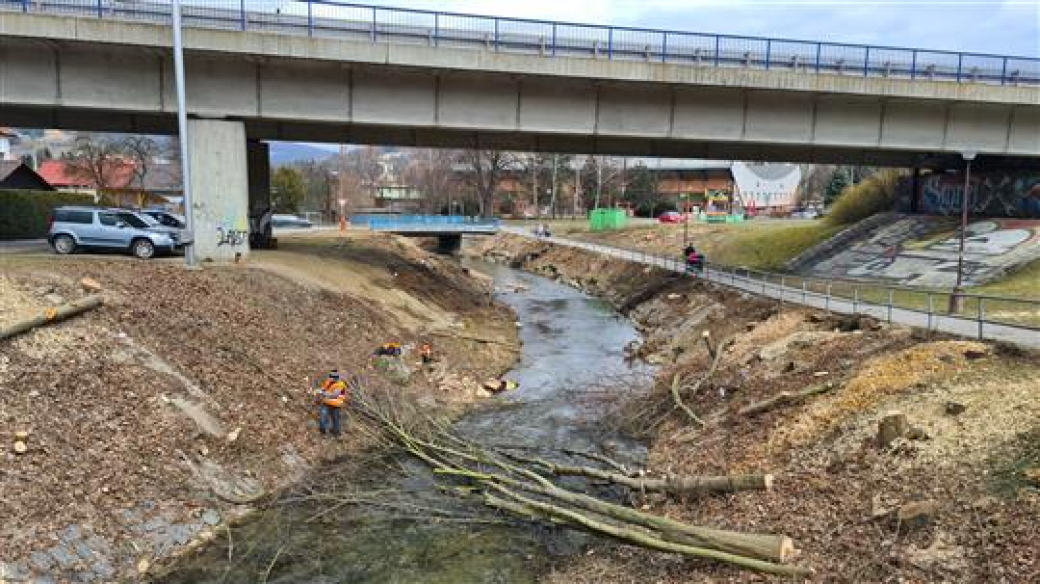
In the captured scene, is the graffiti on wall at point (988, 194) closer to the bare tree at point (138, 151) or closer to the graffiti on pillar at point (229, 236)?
the graffiti on pillar at point (229, 236)

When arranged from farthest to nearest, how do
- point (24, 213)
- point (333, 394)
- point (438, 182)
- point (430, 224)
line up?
point (438, 182), point (430, 224), point (24, 213), point (333, 394)

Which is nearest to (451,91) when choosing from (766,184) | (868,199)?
(868,199)

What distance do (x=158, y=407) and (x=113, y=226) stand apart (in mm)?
13256

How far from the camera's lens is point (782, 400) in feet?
52.5

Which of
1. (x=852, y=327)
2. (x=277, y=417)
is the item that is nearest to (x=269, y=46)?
(x=277, y=417)

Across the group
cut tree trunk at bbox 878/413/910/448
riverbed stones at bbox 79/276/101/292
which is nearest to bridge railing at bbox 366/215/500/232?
riverbed stones at bbox 79/276/101/292

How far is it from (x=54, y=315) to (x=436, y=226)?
159 feet

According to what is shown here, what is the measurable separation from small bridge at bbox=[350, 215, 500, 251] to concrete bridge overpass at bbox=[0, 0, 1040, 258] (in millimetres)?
28399

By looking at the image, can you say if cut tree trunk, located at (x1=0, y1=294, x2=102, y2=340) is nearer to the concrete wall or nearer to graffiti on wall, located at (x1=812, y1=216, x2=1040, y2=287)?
the concrete wall

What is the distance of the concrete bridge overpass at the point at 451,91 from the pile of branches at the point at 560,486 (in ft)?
39.0

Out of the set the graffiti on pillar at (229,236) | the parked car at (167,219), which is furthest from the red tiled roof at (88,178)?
the graffiti on pillar at (229,236)

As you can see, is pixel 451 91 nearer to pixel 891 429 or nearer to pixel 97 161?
pixel 891 429

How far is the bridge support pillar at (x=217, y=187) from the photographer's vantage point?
24703 millimetres

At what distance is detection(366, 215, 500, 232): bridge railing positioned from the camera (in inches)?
2403
